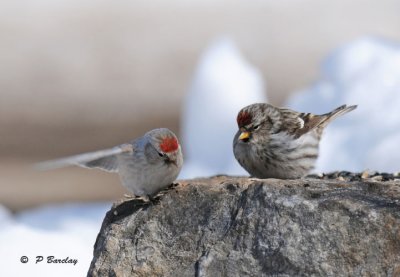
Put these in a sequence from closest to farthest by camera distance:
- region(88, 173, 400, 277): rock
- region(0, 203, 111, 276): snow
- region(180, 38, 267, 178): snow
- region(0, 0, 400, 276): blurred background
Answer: region(88, 173, 400, 277): rock, region(0, 203, 111, 276): snow, region(180, 38, 267, 178): snow, region(0, 0, 400, 276): blurred background

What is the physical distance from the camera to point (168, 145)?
427 cm

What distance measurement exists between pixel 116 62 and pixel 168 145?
8166 millimetres

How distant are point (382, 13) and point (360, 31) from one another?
833 mm

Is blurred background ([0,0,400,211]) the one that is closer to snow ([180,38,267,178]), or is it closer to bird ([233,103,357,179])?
snow ([180,38,267,178])

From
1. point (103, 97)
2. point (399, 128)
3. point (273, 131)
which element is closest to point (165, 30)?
point (103, 97)

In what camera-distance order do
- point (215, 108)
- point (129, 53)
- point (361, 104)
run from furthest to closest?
1. point (129, 53)
2. point (215, 108)
3. point (361, 104)

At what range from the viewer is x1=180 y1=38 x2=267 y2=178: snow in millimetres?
6500

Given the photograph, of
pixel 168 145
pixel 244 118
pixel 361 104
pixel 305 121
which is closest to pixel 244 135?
pixel 244 118

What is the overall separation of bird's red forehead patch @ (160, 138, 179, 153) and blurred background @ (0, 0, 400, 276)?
3.58 m

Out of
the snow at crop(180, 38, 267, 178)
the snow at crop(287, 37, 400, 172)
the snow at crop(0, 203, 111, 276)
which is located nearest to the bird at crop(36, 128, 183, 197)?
the snow at crop(0, 203, 111, 276)

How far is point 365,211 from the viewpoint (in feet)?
12.2

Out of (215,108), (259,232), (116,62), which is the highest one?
(116,62)

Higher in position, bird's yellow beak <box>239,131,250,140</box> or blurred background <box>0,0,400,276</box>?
blurred background <box>0,0,400,276</box>

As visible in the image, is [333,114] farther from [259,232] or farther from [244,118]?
[259,232]
